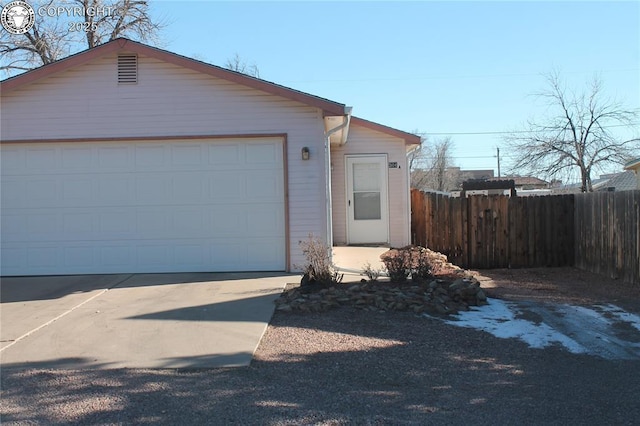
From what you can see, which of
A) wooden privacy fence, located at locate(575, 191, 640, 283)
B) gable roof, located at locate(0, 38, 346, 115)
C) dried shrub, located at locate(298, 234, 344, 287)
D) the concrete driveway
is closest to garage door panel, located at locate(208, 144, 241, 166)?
gable roof, located at locate(0, 38, 346, 115)

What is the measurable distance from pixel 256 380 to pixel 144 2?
2090 cm

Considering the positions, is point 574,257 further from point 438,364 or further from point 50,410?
point 50,410

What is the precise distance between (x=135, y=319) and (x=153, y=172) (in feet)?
12.7

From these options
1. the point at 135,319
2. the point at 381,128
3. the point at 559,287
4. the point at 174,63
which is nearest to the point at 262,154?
the point at 174,63

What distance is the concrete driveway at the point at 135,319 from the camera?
18.7 ft

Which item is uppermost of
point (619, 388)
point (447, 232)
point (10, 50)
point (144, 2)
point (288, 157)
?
point (144, 2)

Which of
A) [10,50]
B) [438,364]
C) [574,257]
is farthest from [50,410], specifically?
[10,50]

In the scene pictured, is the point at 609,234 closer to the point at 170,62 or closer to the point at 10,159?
the point at 170,62

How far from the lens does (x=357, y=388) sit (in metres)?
4.87

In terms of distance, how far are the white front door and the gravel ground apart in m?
8.28

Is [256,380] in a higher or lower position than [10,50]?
lower

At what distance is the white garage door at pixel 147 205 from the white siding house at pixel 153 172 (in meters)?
0.02

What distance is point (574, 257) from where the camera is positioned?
12883 mm

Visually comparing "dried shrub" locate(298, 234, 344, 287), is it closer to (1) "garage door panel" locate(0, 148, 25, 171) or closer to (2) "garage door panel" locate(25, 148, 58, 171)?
(2) "garage door panel" locate(25, 148, 58, 171)
